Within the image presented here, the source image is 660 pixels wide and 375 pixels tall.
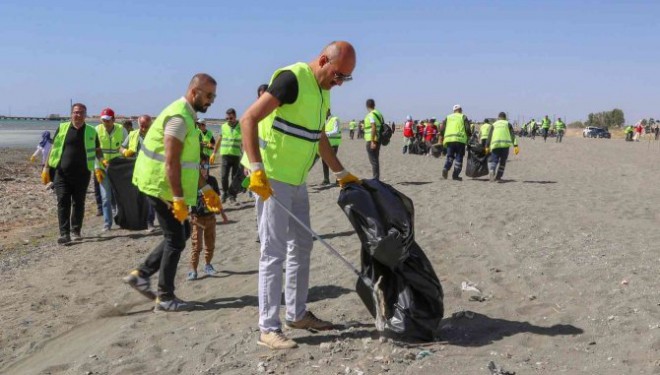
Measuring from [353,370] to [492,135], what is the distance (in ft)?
36.5

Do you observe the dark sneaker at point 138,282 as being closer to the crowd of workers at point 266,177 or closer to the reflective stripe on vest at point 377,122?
the crowd of workers at point 266,177

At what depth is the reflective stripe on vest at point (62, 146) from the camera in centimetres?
851

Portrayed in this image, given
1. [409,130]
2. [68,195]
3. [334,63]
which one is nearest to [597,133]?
[409,130]

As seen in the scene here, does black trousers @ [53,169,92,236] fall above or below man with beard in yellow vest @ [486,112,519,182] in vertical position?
below

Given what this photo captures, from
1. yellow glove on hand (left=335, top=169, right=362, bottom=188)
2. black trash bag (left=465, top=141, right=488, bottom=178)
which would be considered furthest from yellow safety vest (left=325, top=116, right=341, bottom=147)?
yellow glove on hand (left=335, top=169, right=362, bottom=188)

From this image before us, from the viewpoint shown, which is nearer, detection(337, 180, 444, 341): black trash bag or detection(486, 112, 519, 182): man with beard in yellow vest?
detection(337, 180, 444, 341): black trash bag

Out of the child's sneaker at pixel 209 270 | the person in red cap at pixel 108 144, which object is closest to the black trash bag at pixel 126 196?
the child's sneaker at pixel 209 270

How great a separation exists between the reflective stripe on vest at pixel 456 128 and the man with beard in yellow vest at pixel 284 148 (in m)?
9.92

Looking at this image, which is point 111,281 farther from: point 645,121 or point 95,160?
point 645,121

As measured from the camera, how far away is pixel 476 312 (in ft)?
15.3

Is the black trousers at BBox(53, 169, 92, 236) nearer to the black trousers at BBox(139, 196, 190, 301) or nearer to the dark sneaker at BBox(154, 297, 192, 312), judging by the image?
the black trousers at BBox(139, 196, 190, 301)

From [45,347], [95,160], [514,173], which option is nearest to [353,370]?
[45,347]

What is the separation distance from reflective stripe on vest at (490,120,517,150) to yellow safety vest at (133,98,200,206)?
9.88m

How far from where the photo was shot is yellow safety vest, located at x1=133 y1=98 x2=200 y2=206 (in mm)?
5016
